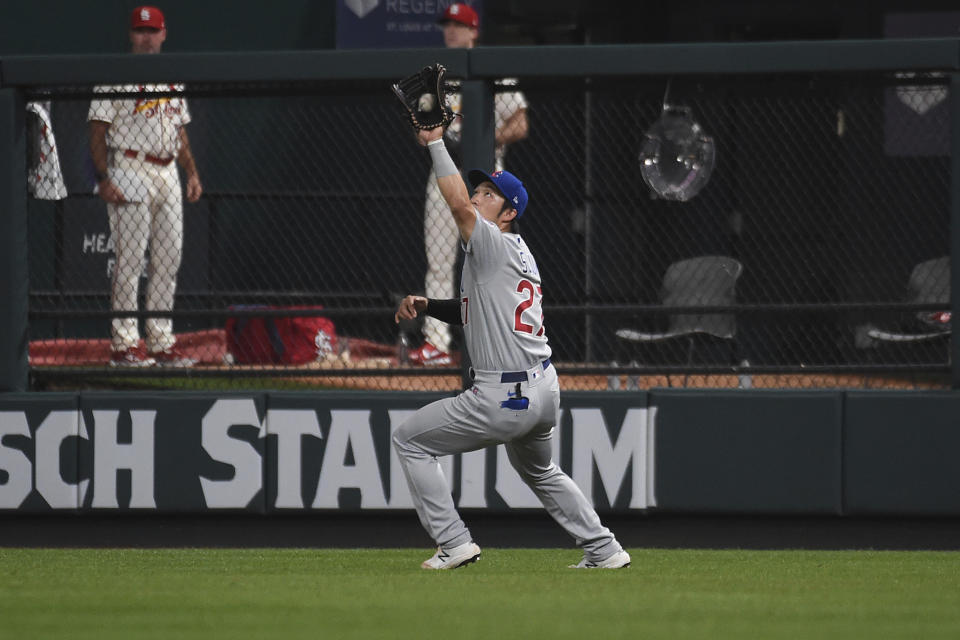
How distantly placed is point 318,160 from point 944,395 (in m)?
5.84

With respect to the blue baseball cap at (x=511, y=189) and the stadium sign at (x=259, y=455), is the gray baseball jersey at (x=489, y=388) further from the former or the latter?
the stadium sign at (x=259, y=455)

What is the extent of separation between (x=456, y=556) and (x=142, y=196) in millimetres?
3466

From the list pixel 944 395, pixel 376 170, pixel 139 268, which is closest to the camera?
pixel 944 395

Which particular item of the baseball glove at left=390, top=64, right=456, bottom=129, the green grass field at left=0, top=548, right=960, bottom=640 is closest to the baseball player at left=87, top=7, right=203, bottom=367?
the green grass field at left=0, top=548, right=960, bottom=640

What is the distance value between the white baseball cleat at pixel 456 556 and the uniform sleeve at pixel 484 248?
1178 mm

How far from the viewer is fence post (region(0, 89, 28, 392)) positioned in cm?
850

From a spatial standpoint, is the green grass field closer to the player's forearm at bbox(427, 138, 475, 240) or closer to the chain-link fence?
the chain-link fence

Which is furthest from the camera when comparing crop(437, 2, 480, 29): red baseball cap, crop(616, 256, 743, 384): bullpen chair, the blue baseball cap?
crop(437, 2, 480, 29): red baseball cap

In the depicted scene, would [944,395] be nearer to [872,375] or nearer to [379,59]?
[872,375]

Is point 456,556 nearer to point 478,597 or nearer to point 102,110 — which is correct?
point 478,597

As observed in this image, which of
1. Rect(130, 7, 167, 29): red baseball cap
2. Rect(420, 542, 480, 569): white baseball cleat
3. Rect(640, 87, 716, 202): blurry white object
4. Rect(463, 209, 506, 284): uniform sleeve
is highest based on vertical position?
Rect(130, 7, 167, 29): red baseball cap

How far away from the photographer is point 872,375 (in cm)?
895

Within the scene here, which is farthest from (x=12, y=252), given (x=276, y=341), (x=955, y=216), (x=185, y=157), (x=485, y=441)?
(x=955, y=216)

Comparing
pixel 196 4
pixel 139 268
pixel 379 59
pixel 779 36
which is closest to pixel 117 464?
pixel 139 268
